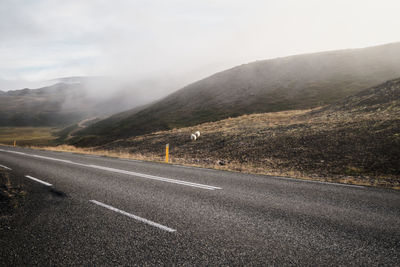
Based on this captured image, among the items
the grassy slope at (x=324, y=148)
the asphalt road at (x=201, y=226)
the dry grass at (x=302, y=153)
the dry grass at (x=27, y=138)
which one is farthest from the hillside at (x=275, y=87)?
the asphalt road at (x=201, y=226)

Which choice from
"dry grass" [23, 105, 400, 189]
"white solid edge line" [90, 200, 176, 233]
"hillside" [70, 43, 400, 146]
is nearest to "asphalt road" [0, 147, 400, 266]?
"white solid edge line" [90, 200, 176, 233]

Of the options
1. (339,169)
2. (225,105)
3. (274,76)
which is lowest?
A: (339,169)

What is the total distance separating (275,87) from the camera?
252 feet

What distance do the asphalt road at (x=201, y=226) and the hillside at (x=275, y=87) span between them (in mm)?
52819

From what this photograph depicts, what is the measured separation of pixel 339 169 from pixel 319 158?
6.79 ft

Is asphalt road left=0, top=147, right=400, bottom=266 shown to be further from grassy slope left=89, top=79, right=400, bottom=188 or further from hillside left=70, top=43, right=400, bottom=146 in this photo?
hillside left=70, top=43, right=400, bottom=146

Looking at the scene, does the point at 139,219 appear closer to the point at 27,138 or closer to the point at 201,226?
the point at 201,226

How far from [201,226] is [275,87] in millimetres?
78151

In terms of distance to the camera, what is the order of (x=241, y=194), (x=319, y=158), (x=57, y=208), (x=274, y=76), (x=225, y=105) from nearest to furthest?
(x=57, y=208) < (x=241, y=194) < (x=319, y=158) < (x=225, y=105) < (x=274, y=76)

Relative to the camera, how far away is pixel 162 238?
3.95 m

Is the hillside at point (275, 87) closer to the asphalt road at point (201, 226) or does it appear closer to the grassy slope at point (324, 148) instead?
the grassy slope at point (324, 148)

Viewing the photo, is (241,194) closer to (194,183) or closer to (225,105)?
(194,183)

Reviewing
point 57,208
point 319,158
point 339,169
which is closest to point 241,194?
point 57,208

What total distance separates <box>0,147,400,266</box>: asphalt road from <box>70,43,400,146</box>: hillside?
173 ft
